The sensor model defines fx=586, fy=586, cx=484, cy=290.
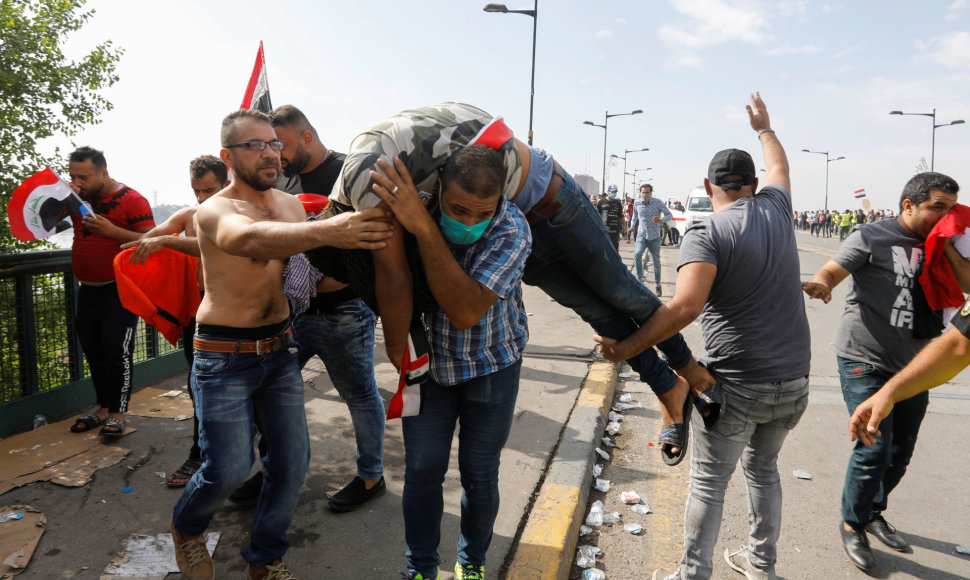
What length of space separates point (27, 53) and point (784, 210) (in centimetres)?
893

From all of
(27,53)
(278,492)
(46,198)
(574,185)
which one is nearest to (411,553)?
(278,492)

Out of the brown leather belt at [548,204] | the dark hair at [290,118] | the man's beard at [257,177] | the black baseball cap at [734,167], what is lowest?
the brown leather belt at [548,204]

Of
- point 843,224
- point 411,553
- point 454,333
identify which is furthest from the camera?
point 843,224

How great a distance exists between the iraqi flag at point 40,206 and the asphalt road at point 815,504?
3.73m

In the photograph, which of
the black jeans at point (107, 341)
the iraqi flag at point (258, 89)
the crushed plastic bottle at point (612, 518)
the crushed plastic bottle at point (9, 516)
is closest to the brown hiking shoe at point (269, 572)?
the crushed plastic bottle at point (9, 516)

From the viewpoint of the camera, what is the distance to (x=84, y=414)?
4.42m

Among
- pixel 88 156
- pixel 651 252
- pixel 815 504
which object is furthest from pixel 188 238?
pixel 651 252

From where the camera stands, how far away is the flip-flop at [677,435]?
2364 mm

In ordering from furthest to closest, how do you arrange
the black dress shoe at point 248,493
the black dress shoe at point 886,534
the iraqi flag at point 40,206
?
1. the iraqi flag at point 40,206
2. the black dress shoe at point 248,493
3. the black dress shoe at point 886,534

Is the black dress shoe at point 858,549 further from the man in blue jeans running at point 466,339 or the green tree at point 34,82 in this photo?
the green tree at point 34,82

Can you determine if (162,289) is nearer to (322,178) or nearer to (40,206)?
(40,206)

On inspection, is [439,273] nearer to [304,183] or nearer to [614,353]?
[614,353]

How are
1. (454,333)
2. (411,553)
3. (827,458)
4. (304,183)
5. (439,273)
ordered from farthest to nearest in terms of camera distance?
(827,458) < (304,183) < (411,553) < (454,333) < (439,273)

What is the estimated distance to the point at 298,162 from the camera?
3242 mm
